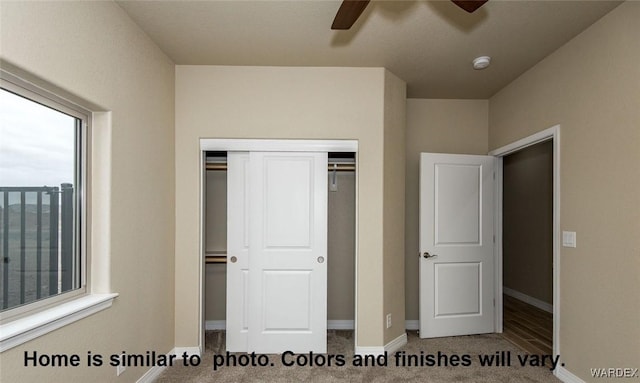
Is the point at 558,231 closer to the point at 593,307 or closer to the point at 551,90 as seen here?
the point at 593,307

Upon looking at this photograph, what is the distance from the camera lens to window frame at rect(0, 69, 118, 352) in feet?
5.28

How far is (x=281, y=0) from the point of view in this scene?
2252mm

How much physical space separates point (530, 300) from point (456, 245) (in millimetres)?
2124

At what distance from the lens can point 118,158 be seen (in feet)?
7.74

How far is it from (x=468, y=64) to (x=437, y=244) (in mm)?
1756

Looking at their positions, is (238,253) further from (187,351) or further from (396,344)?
(396,344)

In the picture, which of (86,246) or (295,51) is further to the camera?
(295,51)

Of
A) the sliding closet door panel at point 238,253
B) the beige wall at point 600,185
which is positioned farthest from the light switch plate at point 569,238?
the sliding closet door panel at point 238,253

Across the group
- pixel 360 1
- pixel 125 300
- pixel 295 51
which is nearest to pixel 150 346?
pixel 125 300

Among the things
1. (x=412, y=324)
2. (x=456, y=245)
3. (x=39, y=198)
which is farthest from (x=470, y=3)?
(x=412, y=324)

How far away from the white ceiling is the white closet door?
907 mm

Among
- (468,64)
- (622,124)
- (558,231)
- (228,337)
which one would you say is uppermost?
(468,64)

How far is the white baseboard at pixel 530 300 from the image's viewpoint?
4645mm

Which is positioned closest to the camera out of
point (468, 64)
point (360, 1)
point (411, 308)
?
point (360, 1)
